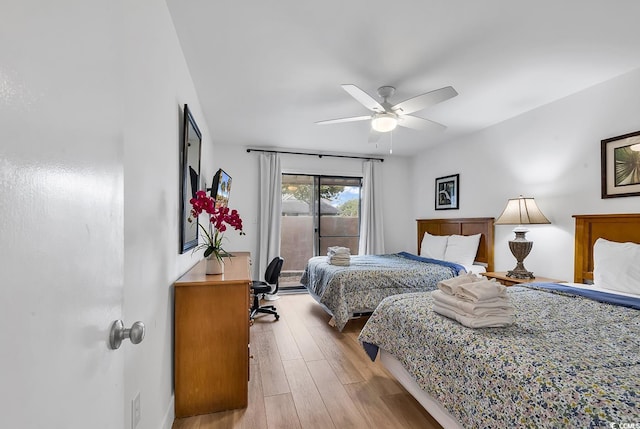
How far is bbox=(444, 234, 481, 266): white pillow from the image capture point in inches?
160

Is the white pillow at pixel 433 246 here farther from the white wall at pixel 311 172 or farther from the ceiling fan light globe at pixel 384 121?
the ceiling fan light globe at pixel 384 121

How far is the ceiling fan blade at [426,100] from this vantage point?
227 centimetres

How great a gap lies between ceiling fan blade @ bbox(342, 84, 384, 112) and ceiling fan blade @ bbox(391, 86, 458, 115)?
16cm

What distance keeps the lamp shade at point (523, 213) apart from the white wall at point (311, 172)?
7.68 ft

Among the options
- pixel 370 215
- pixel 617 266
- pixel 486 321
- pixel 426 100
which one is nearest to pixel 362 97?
pixel 426 100

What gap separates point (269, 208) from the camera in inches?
198

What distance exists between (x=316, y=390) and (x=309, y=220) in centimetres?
345

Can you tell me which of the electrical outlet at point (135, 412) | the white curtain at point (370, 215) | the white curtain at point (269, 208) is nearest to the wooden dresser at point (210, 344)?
the electrical outlet at point (135, 412)

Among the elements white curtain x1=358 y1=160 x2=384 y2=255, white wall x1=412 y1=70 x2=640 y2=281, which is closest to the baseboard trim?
white wall x1=412 y1=70 x2=640 y2=281

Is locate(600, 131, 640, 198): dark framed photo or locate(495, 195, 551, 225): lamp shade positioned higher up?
locate(600, 131, 640, 198): dark framed photo

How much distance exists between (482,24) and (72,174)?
7.65 feet

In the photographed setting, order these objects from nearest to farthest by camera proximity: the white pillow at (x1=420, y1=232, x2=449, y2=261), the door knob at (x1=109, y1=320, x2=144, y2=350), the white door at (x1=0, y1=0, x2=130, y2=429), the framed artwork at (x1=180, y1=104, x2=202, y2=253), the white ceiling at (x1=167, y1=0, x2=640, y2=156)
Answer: the white door at (x1=0, y1=0, x2=130, y2=429), the door knob at (x1=109, y1=320, x2=144, y2=350), the white ceiling at (x1=167, y1=0, x2=640, y2=156), the framed artwork at (x1=180, y1=104, x2=202, y2=253), the white pillow at (x1=420, y1=232, x2=449, y2=261)

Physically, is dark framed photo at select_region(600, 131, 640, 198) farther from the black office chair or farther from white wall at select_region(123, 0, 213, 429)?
white wall at select_region(123, 0, 213, 429)

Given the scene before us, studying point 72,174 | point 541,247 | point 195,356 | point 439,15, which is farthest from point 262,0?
point 541,247
